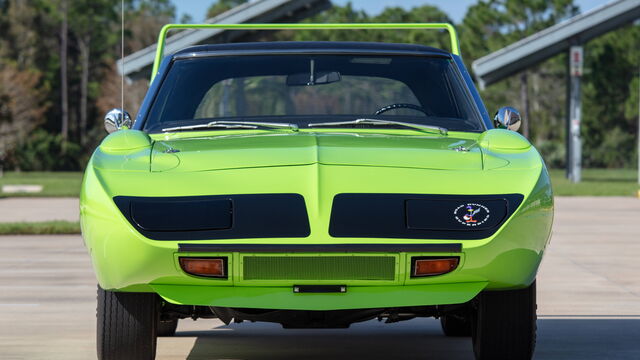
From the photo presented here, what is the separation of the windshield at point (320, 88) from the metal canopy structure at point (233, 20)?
26941 mm

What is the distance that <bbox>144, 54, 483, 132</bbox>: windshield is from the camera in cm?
645

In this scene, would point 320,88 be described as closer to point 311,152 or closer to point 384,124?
point 384,124

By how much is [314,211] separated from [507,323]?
104cm

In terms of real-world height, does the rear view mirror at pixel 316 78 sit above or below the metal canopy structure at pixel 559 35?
below

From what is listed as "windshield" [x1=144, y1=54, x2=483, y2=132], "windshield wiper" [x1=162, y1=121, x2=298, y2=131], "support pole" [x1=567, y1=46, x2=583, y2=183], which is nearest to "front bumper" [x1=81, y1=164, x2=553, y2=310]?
"windshield wiper" [x1=162, y1=121, x2=298, y2=131]

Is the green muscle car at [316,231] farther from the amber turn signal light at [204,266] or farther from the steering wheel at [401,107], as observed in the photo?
the steering wheel at [401,107]

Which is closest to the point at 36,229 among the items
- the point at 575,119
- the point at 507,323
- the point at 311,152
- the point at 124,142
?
the point at 124,142

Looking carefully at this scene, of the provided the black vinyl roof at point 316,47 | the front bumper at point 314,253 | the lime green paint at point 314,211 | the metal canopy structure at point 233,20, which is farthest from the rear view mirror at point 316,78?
the metal canopy structure at point 233,20

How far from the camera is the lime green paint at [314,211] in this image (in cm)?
490

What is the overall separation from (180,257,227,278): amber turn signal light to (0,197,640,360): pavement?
6.07 ft

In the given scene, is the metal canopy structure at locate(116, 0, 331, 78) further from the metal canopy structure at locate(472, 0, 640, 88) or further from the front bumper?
the front bumper

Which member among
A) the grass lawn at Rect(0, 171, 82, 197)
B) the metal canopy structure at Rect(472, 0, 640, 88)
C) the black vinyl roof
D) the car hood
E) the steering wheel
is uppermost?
the metal canopy structure at Rect(472, 0, 640, 88)

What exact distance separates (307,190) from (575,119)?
35.4m

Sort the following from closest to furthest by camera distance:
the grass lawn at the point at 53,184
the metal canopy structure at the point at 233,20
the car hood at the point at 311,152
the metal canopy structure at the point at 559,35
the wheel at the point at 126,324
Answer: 1. the car hood at the point at 311,152
2. the wheel at the point at 126,324
3. the grass lawn at the point at 53,184
4. the metal canopy structure at the point at 233,20
5. the metal canopy structure at the point at 559,35
